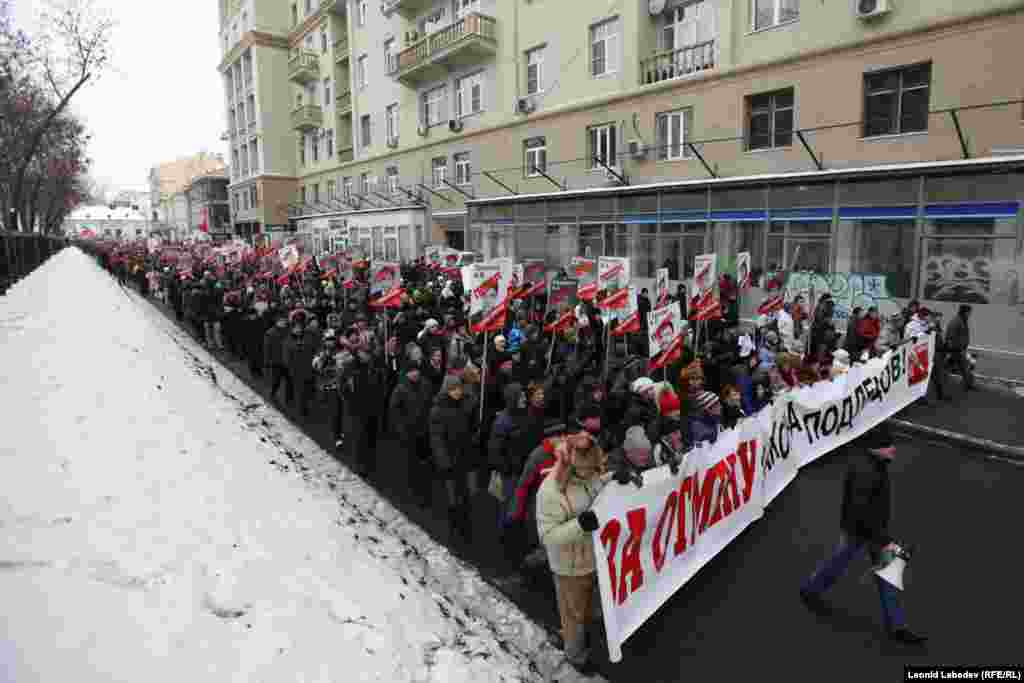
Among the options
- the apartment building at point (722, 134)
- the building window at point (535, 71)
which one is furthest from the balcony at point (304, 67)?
the building window at point (535, 71)

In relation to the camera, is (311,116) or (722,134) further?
(311,116)

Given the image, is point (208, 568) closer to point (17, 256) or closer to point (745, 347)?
point (745, 347)

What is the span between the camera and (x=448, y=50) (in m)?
27.3

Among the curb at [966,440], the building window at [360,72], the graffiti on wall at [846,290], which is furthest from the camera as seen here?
the building window at [360,72]

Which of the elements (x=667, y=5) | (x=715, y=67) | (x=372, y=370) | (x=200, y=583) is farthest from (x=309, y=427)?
(x=667, y=5)

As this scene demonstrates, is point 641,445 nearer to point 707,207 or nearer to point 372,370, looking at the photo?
A: point 372,370

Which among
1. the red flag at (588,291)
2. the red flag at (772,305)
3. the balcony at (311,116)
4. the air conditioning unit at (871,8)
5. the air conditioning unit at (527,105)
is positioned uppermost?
the balcony at (311,116)

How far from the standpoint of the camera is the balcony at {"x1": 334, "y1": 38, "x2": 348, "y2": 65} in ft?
134

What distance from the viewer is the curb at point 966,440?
797 centimetres

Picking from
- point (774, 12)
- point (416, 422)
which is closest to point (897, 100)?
point (774, 12)

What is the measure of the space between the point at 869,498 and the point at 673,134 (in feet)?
57.1

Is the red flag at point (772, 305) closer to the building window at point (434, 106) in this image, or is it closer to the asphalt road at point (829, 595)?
the asphalt road at point (829, 595)

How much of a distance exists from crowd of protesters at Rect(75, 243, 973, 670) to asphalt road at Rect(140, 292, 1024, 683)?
43 centimetres

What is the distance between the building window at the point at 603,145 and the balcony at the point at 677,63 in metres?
2.05
